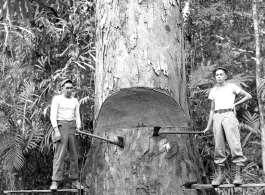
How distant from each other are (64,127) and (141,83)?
3.32ft

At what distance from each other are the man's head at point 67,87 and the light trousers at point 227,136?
1.40 meters

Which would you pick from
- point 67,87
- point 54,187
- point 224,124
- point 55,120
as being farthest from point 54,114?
point 224,124

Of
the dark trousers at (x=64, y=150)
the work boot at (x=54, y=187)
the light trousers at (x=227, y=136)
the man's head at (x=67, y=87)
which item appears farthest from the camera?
the man's head at (x=67, y=87)

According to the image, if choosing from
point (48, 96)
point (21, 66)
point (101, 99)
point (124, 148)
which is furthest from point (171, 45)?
point (21, 66)

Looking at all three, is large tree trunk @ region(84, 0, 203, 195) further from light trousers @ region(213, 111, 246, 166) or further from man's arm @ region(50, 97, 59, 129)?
man's arm @ region(50, 97, 59, 129)

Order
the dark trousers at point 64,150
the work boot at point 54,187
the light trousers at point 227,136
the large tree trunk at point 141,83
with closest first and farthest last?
the large tree trunk at point 141,83
the light trousers at point 227,136
the work boot at point 54,187
the dark trousers at point 64,150

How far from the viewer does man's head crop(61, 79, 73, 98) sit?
392 cm

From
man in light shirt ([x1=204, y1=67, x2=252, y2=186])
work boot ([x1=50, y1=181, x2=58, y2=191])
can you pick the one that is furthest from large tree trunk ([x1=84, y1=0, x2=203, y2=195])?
work boot ([x1=50, y1=181, x2=58, y2=191])

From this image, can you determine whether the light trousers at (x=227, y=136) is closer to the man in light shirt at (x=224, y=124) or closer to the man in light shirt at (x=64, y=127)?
the man in light shirt at (x=224, y=124)

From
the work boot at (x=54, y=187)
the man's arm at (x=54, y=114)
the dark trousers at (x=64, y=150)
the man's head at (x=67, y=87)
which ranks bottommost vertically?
the work boot at (x=54, y=187)

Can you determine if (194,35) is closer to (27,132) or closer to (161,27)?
(27,132)

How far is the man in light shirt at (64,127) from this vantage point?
3.82 meters

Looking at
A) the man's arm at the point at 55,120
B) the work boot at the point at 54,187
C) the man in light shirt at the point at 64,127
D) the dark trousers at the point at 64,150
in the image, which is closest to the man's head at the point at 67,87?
the man in light shirt at the point at 64,127

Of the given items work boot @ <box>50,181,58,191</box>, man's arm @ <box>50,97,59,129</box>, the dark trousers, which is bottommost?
work boot @ <box>50,181,58,191</box>
